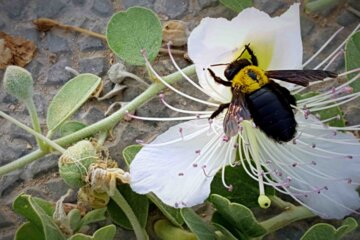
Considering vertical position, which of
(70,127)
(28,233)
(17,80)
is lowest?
(28,233)

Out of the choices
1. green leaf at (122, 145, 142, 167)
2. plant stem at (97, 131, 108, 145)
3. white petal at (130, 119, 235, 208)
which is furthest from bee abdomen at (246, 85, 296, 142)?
plant stem at (97, 131, 108, 145)

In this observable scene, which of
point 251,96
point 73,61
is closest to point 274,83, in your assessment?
point 251,96

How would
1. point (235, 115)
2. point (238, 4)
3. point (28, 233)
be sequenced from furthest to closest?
point (238, 4), point (28, 233), point (235, 115)

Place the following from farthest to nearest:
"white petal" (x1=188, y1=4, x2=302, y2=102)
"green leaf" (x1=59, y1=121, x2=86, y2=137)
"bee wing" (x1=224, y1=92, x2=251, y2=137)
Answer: "green leaf" (x1=59, y1=121, x2=86, y2=137), "white petal" (x1=188, y1=4, x2=302, y2=102), "bee wing" (x1=224, y1=92, x2=251, y2=137)

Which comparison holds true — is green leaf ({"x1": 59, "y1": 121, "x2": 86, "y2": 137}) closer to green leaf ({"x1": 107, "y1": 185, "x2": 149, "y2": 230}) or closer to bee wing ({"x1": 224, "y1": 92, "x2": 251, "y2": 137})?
green leaf ({"x1": 107, "y1": 185, "x2": 149, "y2": 230})

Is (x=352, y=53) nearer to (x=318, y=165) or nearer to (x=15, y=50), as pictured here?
(x=318, y=165)

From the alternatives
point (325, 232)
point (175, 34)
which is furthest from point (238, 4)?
point (325, 232)
